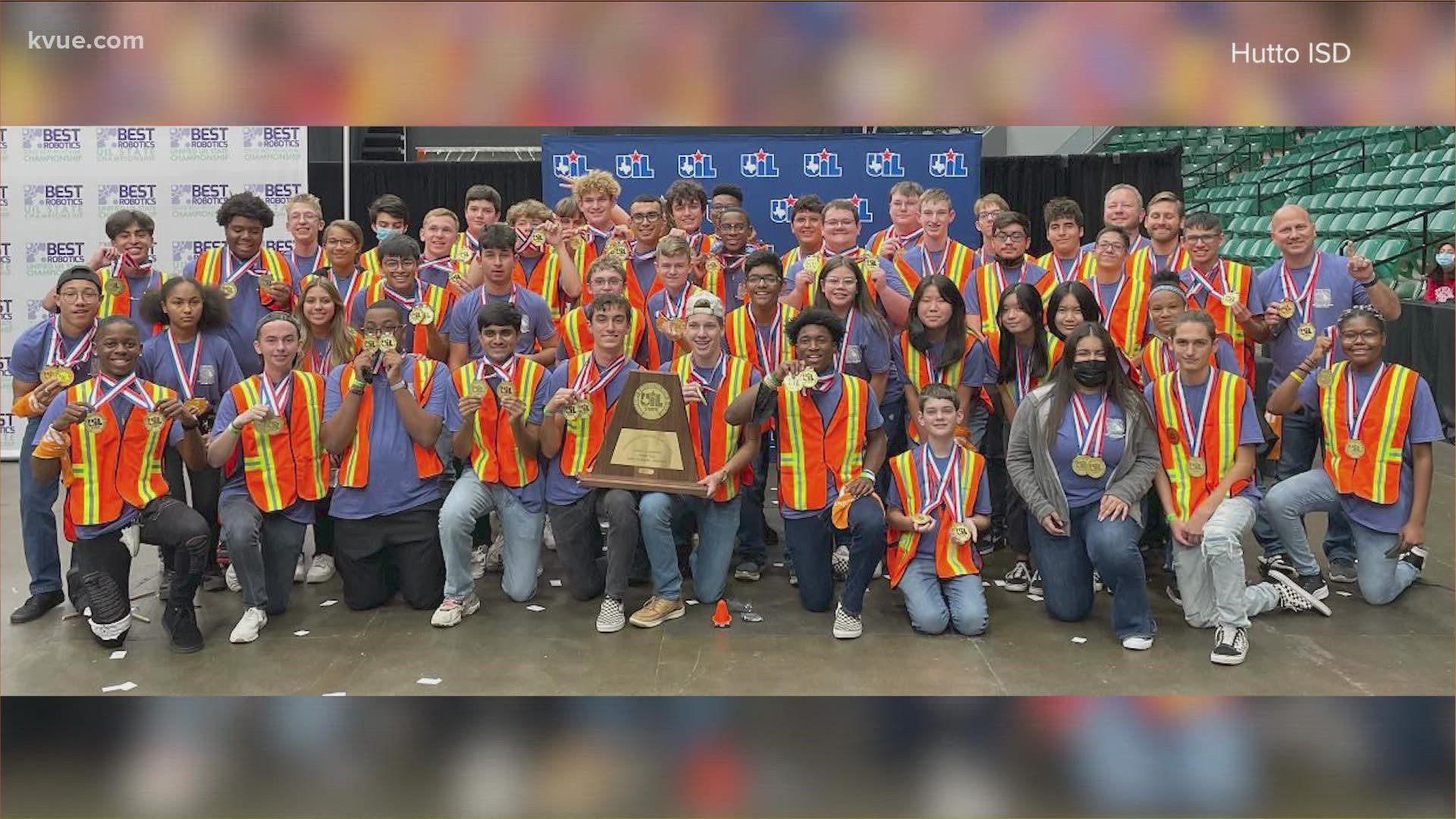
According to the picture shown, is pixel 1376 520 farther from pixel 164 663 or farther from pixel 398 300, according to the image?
pixel 164 663

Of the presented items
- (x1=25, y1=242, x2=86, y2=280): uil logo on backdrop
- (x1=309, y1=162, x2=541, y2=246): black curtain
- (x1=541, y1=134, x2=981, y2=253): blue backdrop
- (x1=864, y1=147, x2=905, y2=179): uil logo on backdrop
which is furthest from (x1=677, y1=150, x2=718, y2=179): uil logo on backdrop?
(x1=25, y1=242, x2=86, y2=280): uil logo on backdrop

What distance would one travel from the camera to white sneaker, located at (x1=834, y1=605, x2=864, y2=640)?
4.92 meters

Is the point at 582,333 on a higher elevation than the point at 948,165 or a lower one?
lower

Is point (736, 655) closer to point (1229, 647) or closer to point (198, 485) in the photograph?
point (1229, 647)

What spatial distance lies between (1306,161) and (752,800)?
14.1 meters

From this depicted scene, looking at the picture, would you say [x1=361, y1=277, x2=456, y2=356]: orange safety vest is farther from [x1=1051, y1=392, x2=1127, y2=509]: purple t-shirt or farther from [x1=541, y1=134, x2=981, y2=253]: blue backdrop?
[x1=541, y1=134, x2=981, y2=253]: blue backdrop

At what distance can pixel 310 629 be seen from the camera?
5.11 m

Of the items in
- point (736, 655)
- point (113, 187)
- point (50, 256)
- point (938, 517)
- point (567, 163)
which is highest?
point (567, 163)

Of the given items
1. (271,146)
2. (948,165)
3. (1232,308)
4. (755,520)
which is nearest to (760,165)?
(948,165)

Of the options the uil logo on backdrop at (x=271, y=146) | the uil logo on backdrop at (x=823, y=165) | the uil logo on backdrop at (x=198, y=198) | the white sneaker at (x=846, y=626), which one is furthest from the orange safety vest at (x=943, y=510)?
the uil logo on backdrop at (x=198, y=198)

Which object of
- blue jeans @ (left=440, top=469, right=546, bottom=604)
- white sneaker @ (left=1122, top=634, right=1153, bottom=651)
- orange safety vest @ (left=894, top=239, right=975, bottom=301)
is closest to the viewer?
white sneaker @ (left=1122, top=634, right=1153, bottom=651)

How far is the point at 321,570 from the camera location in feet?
19.2

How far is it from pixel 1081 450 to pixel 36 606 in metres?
4.75

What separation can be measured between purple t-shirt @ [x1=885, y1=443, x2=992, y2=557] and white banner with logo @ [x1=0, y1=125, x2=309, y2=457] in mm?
5921
